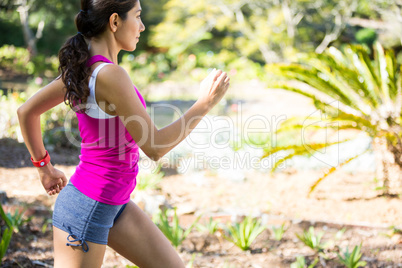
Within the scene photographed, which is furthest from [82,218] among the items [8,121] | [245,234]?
[8,121]

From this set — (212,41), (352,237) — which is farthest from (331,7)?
(352,237)

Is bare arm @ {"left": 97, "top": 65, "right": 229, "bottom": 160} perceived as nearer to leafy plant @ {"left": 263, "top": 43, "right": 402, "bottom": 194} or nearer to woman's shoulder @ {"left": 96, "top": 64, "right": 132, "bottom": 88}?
woman's shoulder @ {"left": 96, "top": 64, "right": 132, "bottom": 88}

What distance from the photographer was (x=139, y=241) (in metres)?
1.72

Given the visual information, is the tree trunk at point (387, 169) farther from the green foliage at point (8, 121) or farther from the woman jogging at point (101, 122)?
the green foliage at point (8, 121)

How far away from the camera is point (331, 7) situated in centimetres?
1491

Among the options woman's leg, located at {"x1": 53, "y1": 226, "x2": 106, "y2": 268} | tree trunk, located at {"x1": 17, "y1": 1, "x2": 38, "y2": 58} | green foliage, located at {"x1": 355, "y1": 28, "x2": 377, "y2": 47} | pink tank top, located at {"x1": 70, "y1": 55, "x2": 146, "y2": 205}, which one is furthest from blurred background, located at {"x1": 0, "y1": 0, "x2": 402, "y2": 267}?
tree trunk, located at {"x1": 17, "y1": 1, "x2": 38, "y2": 58}

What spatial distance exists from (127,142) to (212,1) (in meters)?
14.7

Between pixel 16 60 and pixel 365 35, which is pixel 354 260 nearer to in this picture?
pixel 16 60

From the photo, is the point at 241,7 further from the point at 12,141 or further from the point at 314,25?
the point at 12,141

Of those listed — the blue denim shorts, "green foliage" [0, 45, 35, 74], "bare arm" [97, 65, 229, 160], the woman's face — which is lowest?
the blue denim shorts

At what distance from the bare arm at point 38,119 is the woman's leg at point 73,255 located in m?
0.31

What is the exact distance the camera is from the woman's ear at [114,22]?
1.48m

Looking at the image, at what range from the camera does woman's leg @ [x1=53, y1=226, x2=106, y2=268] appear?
4.98 feet

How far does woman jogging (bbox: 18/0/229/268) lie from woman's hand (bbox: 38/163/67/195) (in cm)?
25
